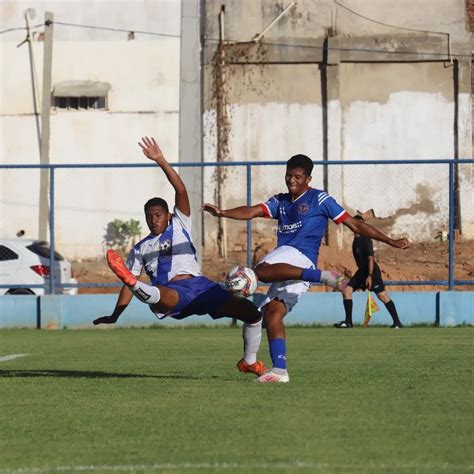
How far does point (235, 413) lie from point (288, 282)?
226cm

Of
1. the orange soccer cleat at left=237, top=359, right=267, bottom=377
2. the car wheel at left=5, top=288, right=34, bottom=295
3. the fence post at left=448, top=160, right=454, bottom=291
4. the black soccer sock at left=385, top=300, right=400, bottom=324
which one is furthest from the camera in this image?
the car wheel at left=5, top=288, right=34, bottom=295

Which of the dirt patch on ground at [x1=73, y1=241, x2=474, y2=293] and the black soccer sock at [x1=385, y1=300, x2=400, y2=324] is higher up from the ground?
the dirt patch on ground at [x1=73, y1=241, x2=474, y2=293]

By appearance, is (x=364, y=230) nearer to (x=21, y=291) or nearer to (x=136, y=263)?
(x=136, y=263)

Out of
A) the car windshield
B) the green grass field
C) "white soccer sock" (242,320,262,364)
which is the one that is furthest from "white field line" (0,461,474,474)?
the car windshield

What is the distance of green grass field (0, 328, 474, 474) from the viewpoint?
6.44 meters

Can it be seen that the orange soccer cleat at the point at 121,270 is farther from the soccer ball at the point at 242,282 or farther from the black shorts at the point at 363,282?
the black shorts at the point at 363,282

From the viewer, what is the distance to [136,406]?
871cm

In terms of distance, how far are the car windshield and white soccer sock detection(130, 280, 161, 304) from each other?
13.1 meters

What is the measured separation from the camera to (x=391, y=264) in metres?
27.3

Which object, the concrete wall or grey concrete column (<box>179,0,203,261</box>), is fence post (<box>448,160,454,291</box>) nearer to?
grey concrete column (<box>179,0,203,261</box>)

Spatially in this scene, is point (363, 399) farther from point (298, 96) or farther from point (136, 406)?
point (298, 96)

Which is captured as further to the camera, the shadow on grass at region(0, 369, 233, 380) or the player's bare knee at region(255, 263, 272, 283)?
the shadow on grass at region(0, 369, 233, 380)

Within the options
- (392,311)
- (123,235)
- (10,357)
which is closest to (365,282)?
(392,311)

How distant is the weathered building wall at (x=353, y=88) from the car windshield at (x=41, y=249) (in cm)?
1031
